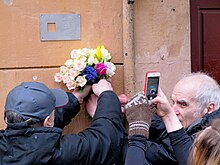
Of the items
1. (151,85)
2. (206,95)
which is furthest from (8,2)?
(206,95)

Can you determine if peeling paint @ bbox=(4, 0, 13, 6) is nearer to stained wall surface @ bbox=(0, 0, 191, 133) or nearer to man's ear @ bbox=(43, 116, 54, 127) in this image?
stained wall surface @ bbox=(0, 0, 191, 133)

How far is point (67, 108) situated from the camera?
2.55 m

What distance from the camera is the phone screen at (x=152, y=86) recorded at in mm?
2293

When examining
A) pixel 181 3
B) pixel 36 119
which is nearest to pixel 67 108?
pixel 36 119

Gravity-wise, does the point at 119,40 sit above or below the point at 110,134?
above

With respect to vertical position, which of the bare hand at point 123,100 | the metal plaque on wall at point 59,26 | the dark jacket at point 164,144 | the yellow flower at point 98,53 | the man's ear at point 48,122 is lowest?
the dark jacket at point 164,144

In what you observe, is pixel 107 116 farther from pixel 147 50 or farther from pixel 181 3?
pixel 181 3

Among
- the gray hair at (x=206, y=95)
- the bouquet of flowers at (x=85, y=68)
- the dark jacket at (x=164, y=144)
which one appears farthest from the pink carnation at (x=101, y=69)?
the gray hair at (x=206, y=95)

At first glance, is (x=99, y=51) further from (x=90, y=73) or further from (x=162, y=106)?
(x=162, y=106)

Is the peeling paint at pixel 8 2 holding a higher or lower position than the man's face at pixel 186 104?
higher

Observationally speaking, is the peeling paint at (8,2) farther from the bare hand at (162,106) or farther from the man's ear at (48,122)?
the bare hand at (162,106)

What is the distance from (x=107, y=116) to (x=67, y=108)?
0.37 meters

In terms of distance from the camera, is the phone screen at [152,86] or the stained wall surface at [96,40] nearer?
the phone screen at [152,86]

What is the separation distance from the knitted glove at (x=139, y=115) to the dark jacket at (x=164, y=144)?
0.04m
